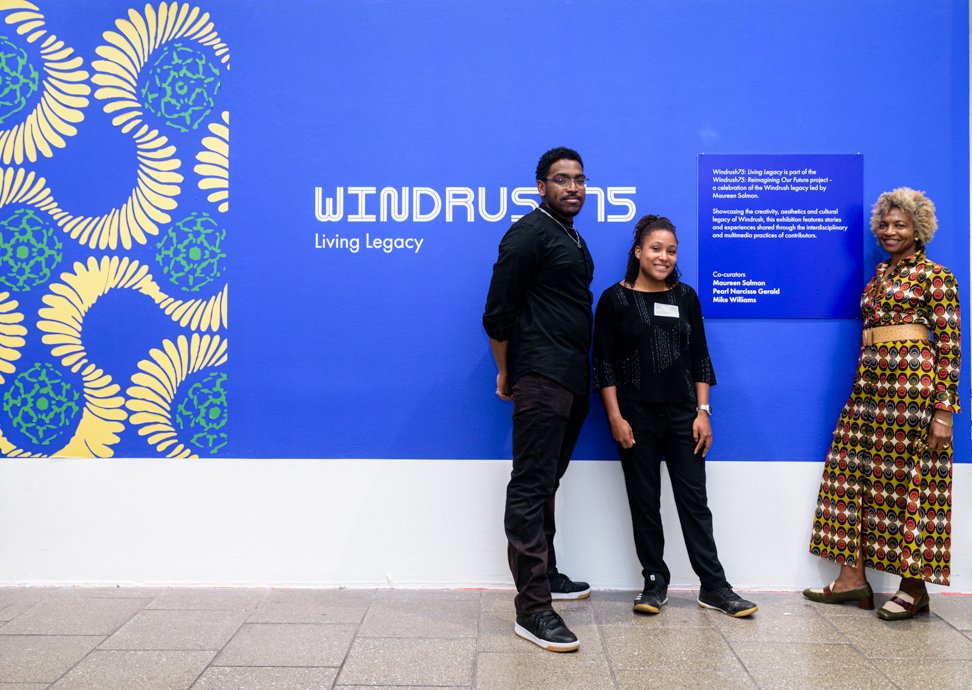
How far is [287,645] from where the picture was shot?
9.23 ft

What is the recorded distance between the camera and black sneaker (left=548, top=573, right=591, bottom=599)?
3348mm

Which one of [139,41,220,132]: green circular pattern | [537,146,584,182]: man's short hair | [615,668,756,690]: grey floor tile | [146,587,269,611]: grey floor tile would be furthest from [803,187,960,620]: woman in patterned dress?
[139,41,220,132]: green circular pattern

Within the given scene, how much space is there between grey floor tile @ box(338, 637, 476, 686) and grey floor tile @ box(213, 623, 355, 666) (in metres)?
0.07

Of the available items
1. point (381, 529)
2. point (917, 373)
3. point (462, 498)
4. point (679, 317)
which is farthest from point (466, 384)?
point (917, 373)

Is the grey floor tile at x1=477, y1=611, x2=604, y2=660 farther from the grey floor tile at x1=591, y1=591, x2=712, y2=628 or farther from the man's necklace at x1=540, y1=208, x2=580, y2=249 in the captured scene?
the man's necklace at x1=540, y1=208, x2=580, y2=249

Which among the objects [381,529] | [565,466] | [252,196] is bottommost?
[381,529]

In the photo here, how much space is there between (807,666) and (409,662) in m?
1.36

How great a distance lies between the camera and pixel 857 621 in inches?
123

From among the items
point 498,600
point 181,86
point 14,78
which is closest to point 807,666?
point 498,600

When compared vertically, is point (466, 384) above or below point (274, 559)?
above

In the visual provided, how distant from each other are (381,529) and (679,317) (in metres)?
1.62

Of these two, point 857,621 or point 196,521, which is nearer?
point 857,621

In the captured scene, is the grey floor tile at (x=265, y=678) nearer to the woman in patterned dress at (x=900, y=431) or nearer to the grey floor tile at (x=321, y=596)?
the grey floor tile at (x=321, y=596)

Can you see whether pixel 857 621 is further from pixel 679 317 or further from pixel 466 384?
pixel 466 384
